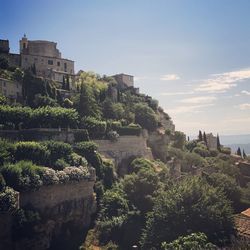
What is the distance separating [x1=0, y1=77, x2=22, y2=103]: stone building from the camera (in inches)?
2440

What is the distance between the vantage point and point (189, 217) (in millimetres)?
42906

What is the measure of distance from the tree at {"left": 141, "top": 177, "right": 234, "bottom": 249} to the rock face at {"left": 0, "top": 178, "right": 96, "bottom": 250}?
811 cm

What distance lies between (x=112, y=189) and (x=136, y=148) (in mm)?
13763

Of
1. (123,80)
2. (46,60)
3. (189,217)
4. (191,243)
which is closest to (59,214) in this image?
(189,217)

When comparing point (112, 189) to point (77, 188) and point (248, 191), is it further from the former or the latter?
point (248, 191)

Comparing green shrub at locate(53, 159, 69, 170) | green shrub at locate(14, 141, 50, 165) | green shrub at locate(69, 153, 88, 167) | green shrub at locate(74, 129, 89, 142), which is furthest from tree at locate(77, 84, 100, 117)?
green shrub at locate(14, 141, 50, 165)

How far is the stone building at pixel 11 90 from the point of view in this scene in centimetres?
6197

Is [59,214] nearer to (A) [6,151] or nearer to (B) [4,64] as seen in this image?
(A) [6,151]

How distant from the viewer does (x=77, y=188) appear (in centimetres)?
4922

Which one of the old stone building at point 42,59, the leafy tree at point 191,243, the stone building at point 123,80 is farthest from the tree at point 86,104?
the leafy tree at point 191,243

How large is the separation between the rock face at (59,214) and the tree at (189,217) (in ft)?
26.6

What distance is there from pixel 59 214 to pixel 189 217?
13781 millimetres

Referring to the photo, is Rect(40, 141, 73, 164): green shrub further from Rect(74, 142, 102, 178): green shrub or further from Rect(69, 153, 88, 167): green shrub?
Rect(74, 142, 102, 178): green shrub

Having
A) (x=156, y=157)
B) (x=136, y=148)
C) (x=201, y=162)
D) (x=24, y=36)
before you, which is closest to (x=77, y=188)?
(x=136, y=148)
